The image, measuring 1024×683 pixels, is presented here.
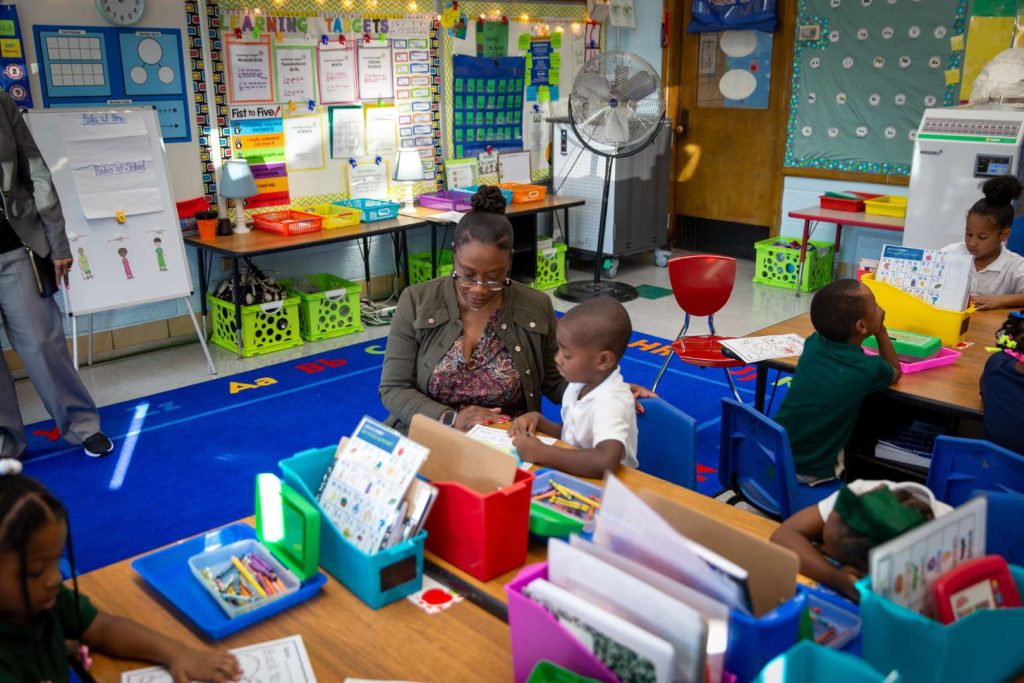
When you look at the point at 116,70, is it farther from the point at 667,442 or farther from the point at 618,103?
the point at 667,442

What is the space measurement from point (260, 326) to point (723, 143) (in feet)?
14.1

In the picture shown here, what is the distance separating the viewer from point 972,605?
1.30 m

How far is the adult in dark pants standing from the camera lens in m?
3.53

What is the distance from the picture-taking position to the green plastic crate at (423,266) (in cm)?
624

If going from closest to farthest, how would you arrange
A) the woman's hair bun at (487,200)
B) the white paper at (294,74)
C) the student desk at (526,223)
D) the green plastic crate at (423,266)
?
the woman's hair bun at (487,200), the white paper at (294,74), the student desk at (526,223), the green plastic crate at (423,266)

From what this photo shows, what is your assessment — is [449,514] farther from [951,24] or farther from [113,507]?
[951,24]

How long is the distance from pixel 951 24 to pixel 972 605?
5877mm

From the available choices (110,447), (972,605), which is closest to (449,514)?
(972,605)

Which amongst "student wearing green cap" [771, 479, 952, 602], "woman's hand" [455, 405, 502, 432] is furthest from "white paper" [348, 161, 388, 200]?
"student wearing green cap" [771, 479, 952, 602]

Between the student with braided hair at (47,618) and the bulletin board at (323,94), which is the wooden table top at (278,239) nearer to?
the bulletin board at (323,94)

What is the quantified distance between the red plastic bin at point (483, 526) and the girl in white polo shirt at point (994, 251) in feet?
8.96

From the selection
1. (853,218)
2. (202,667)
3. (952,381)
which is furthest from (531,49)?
(202,667)

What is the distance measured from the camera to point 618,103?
5383mm

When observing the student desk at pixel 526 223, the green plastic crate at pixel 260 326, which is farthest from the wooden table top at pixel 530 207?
the green plastic crate at pixel 260 326
